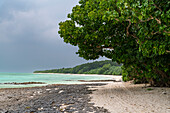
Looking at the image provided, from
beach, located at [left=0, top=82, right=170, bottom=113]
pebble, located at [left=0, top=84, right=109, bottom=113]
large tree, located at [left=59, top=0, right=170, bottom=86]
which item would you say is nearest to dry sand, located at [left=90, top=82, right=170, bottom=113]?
beach, located at [left=0, top=82, right=170, bottom=113]

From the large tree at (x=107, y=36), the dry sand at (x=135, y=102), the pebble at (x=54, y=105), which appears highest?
the large tree at (x=107, y=36)

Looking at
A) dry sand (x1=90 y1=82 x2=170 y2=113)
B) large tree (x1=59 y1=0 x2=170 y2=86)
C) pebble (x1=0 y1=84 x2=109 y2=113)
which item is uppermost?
large tree (x1=59 y1=0 x2=170 y2=86)

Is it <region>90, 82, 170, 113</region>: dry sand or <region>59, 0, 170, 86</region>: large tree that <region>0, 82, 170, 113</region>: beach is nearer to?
<region>90, 82, 170, 113</region>: dry sand

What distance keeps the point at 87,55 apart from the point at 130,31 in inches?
155

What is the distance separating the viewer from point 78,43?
41.2 ft

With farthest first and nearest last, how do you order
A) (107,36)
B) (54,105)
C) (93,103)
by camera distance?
(107,36)
(93,103)
(54,105)

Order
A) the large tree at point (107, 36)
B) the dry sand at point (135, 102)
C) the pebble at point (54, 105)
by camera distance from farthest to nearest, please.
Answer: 1. the large tree at point (107, 36)
2. the pebble at point (54, 105)
3. the dry sand at point (135, 102)

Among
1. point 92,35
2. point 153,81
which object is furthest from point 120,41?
point 153,81

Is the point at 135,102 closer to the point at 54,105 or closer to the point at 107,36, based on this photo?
the point at 54,105

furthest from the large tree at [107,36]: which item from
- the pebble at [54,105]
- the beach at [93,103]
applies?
the pebble at [54,105]

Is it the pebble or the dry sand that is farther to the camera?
the pebble

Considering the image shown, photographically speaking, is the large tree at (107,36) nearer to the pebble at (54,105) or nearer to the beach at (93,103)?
the beach at (93,103)

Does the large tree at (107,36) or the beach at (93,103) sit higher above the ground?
the large tree at (107,36)

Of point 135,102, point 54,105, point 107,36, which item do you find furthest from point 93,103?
point 107,36
